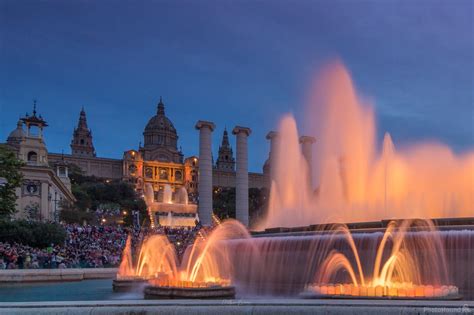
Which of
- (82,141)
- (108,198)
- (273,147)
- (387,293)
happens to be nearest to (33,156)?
(273,147)

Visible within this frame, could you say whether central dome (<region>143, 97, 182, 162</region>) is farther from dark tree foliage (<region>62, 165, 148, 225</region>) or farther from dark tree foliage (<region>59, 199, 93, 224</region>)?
dark tree foliage (<region>59, 199, 93, 224</region>)

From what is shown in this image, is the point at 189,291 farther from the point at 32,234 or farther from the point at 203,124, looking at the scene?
the point at 203,124

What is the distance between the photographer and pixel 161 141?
17838 centimetres

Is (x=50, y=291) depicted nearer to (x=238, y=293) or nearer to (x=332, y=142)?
(x=238, y=293)

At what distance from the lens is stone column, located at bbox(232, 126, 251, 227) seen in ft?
166

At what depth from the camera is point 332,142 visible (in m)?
38.2

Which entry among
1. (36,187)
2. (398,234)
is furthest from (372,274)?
(36,187)

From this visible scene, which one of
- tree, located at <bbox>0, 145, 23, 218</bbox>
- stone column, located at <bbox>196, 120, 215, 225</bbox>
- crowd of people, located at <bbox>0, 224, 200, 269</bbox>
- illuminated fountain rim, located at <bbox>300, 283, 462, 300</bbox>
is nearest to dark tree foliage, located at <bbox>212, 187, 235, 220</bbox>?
stone column, located at <bbox>196, 120, 215, 225</bbox>

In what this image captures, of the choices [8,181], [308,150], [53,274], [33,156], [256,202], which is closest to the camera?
[53,274]

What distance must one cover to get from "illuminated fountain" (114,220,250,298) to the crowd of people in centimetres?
229

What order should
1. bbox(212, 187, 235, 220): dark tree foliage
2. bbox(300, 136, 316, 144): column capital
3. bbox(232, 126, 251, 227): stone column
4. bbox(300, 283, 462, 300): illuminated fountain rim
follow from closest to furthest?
bbox(300, 283, 462, 300): illuminated fountain rim < bbox(300, 136, 316, 144): column capital < bbox(232, 126, 251, 227): stone column < bbox(212, 187, 235, 220): dark tree foliage

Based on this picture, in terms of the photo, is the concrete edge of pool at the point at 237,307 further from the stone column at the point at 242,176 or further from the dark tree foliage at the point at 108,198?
the dark tree foliage at the point at 108,198

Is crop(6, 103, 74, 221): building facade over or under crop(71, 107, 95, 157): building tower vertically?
under

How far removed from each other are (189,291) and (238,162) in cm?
3903
